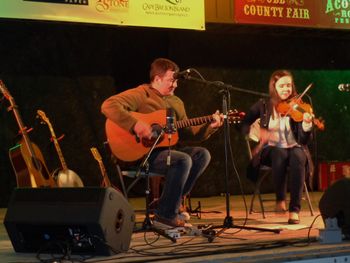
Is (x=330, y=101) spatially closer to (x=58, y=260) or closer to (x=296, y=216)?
(x=296, y=216)

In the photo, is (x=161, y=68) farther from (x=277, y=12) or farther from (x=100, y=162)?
(x=277, y=12)

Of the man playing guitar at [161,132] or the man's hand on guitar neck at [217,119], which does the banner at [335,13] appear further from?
the man's hand on guitar neck at [217,119]

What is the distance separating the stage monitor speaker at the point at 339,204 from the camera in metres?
3.96

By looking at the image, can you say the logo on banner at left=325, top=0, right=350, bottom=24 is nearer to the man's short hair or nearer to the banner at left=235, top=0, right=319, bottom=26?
the banner at left=235, top=0, right=319, bottom=26

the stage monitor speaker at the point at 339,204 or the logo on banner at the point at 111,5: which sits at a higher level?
the logo on banner at the point at 111,5

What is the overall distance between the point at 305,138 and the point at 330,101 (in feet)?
10.5

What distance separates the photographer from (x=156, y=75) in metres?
4.93

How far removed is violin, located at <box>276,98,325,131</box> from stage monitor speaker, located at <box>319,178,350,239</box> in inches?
41.8

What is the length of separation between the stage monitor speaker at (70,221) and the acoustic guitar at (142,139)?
1.15 m

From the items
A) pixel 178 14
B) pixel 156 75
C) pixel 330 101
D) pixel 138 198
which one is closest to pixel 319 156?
pixel 330 101

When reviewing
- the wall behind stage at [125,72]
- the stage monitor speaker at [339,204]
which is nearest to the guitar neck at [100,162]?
the wall behind stage at [125,72]

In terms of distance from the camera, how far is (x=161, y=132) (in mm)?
4664

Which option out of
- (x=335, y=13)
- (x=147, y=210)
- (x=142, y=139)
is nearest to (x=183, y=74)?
(x=142, y=139)

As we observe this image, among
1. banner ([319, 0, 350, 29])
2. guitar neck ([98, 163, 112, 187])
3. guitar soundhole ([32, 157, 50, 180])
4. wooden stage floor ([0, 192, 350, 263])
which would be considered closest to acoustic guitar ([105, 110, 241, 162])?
wooden stage floor ([0, 192, 350, 263])
